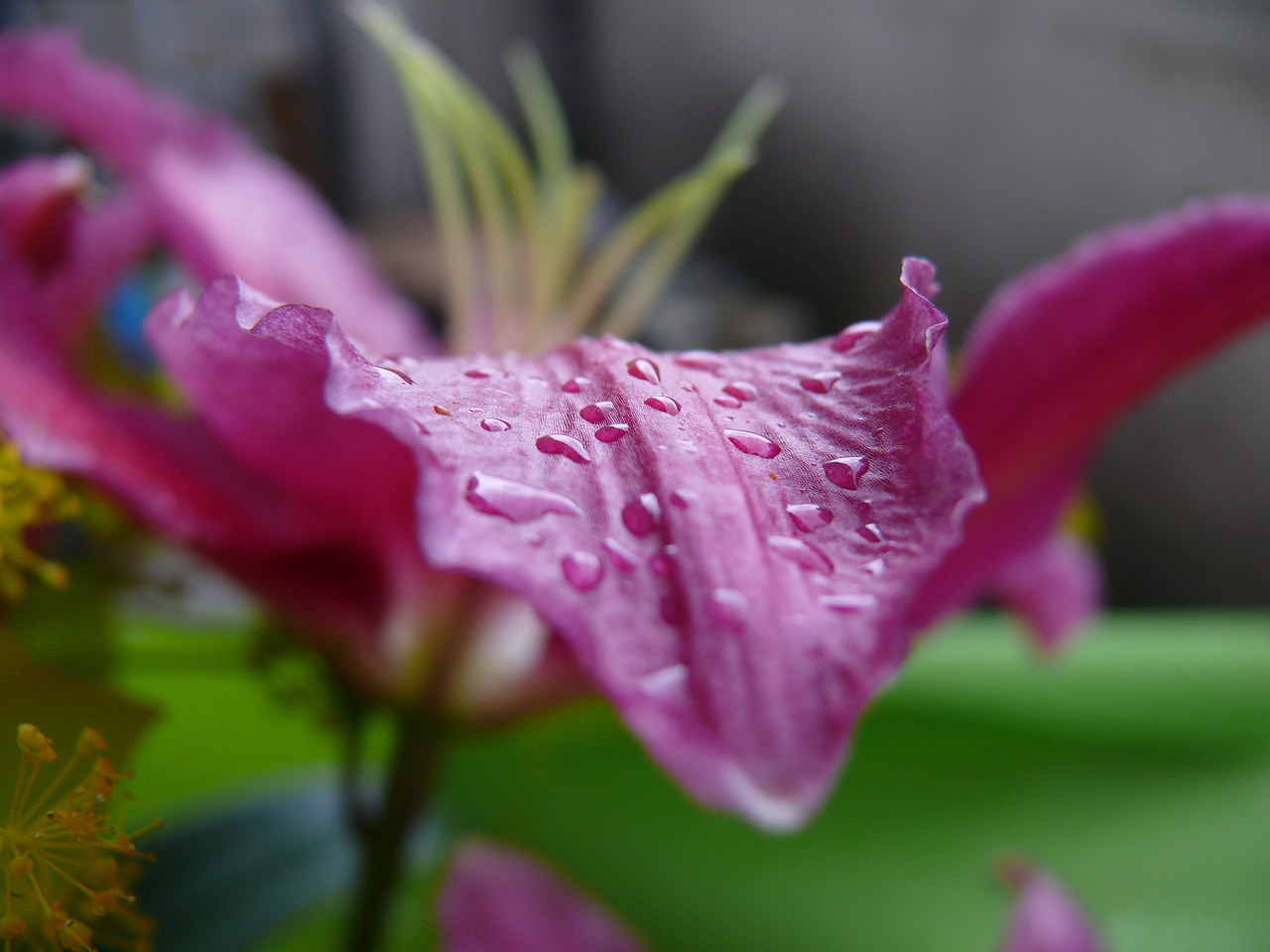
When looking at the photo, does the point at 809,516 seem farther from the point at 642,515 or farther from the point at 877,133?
the point at 877,133

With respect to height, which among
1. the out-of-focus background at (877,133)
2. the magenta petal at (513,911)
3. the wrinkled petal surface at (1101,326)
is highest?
the wrinkled petal surface at (1101,326)

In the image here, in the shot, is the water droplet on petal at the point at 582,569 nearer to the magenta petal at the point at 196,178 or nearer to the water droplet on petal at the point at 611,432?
the water droplet on petal at the point at 611,432

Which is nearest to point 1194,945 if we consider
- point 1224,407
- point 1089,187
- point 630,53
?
point 1224,407

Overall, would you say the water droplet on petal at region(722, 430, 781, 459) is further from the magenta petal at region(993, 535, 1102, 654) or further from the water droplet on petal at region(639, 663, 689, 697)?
the magenta petal at region(993, 535, 1102, 654)

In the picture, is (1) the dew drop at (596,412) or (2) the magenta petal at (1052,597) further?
(2) the magenta petal at (1052,597)

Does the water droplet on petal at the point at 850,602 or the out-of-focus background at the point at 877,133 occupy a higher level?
the water droplet on petal at the point at 850,602

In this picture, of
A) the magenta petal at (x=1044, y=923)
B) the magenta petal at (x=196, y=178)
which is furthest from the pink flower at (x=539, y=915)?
the magenta petal at (x=196, y=178)

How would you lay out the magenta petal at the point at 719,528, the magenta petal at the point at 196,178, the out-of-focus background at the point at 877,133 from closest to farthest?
the magenta petal at the point at 719,528
the magenta petal at the point at 196,178
the out-of-focus background at the point at 877,133
